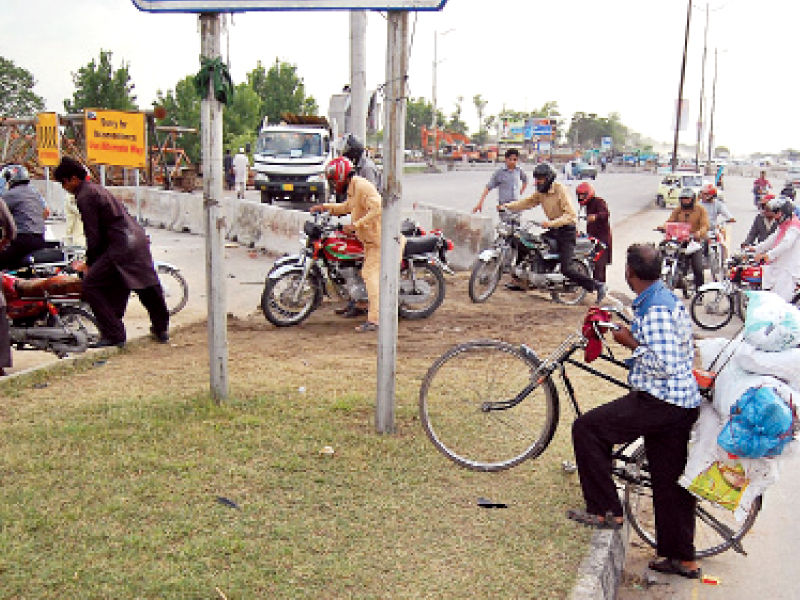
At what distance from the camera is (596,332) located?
410cm

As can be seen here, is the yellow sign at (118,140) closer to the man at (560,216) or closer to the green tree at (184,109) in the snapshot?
the man at (560,216)

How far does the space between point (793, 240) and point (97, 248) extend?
25.4ft

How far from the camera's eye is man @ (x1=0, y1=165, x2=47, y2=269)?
7.66 metres

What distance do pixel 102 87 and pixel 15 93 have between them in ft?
72.1

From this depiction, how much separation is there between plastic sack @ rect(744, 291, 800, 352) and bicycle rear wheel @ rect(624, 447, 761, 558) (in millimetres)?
932

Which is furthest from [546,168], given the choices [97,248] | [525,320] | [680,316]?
[680,316]

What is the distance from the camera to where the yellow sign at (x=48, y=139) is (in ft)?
60.9

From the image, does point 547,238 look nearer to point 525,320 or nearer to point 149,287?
point 525,320

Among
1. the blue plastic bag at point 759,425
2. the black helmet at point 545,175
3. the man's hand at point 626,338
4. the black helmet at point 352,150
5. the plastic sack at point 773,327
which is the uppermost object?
the black helmet at point 352,150

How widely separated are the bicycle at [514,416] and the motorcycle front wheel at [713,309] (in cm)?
587

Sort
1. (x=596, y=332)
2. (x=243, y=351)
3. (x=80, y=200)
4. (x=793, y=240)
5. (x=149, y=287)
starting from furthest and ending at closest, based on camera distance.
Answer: (x=793, y=240) < (x=243, y=351) < (x=149, y=287) < (x=80, y=200) < (x=596, y=332)

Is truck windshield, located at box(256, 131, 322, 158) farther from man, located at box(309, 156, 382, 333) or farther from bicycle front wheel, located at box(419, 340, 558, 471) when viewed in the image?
bicycle front wheel, located at box(419, 340, 558, 471)

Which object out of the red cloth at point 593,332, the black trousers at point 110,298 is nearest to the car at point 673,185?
the black trousers at point 110,298

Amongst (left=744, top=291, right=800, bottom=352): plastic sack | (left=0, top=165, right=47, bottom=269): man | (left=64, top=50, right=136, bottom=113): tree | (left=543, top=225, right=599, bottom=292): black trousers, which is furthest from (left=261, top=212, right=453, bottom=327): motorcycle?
(left=64, top=50, right=136, bottom=113): tree
